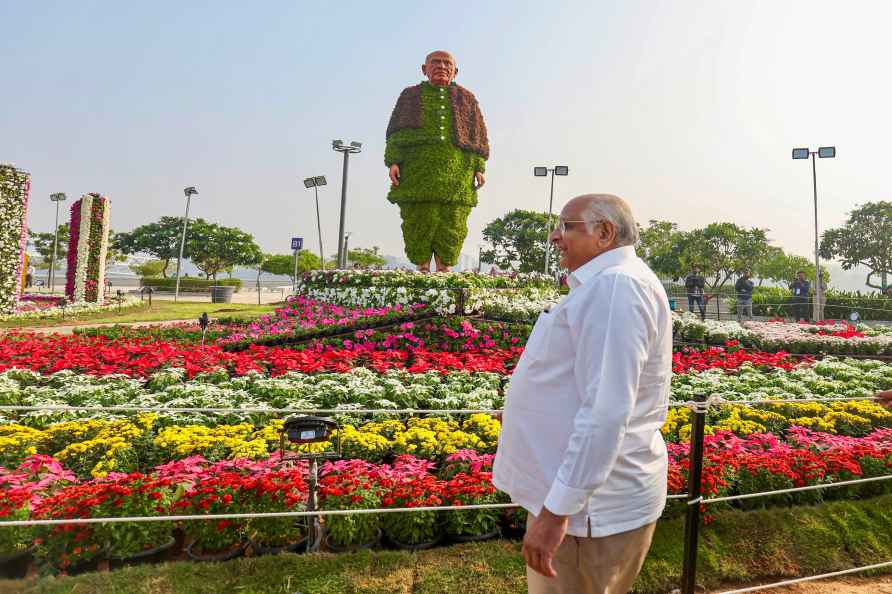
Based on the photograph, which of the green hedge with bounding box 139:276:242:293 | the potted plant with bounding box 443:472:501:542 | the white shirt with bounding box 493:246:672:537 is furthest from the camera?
the green hedge with bounding box 139:276:242:293

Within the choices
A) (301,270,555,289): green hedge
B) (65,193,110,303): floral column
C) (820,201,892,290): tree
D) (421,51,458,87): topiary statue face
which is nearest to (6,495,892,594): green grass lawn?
(301,270,555,289): green hedge

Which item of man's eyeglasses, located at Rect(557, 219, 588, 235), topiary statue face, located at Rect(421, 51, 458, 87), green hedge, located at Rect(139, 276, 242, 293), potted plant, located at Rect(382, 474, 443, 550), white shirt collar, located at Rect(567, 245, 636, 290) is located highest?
topiary statue face, located at Rect(421, 51, 458, 87)

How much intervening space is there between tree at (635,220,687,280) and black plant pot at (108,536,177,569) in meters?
55.0

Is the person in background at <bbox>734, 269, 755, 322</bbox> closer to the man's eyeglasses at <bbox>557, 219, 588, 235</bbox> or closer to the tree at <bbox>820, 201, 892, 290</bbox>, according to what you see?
the man's eyeglasses at <bbox>557, 219, 588, 235</bbox>

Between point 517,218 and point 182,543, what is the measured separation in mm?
57176

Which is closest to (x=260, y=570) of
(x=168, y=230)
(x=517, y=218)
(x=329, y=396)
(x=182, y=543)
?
(x=182, y=543)

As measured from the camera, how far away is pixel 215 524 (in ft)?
9.82

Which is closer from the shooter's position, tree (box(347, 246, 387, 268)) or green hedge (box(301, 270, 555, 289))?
green hedge (box(301, 270, 555, 289))

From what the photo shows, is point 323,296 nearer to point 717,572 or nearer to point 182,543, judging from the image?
point 182,543

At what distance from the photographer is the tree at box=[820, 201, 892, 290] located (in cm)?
4594

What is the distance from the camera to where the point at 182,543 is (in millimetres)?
3148

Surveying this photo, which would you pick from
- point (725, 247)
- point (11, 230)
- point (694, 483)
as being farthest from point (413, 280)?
point (725, 247)

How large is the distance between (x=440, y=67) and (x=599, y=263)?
12.8m

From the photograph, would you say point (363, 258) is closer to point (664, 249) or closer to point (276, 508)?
point (664, 249)
